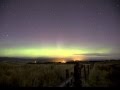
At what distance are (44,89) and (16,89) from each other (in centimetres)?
36

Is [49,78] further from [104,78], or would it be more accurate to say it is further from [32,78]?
[104,78]

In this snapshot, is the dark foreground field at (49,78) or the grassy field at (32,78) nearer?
the grassy field at (32,78)

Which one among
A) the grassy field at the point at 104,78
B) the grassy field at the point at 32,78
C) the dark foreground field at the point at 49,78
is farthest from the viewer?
the grassy field at the point at 104,78

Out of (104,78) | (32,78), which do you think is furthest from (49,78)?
(104,78)

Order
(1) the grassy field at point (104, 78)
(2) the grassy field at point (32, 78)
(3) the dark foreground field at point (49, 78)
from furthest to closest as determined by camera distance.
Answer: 1. (1) the grassy field at point (104, 78)
2. (3) the dark foreground field at point (49, 78)
3. (2) the grassy field at point (32, 78)

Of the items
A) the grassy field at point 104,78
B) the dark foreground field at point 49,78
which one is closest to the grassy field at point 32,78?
the dark foreground field at point 49,78

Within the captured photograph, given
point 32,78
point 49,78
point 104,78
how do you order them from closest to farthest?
point 32,78
point 49,78
point 104,78

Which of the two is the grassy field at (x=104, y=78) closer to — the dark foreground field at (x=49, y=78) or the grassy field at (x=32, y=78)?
the dark foreground field at (x=49, y=78)

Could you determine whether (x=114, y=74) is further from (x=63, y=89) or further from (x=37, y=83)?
(x=63, y=89)

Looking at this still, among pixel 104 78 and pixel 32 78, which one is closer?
pixel 32 78

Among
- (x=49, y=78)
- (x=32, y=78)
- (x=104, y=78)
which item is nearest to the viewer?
(x=32, y=78)

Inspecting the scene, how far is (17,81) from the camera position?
10.7 m

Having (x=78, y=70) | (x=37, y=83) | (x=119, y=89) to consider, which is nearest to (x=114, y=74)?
(x=78, y=70)

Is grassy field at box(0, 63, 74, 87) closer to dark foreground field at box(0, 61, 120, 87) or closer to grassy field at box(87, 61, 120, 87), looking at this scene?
dark foreground field at box(0, 61, 120, 87)
